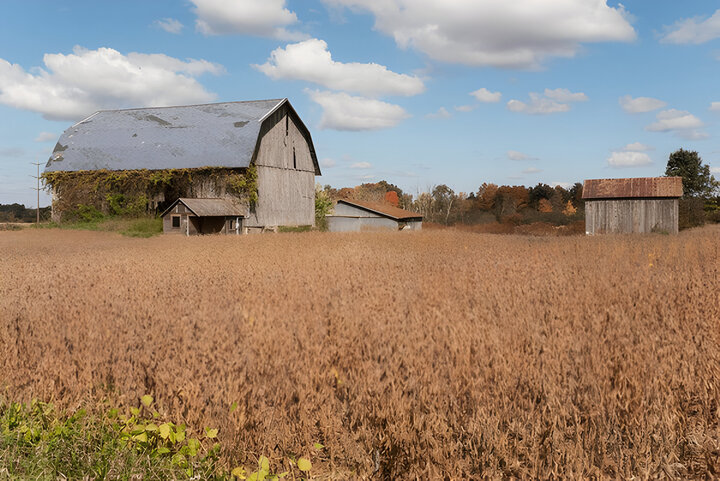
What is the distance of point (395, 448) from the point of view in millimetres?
2867

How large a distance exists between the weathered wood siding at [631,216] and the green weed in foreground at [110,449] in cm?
3243

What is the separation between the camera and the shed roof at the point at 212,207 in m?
28.1

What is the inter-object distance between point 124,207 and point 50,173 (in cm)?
561

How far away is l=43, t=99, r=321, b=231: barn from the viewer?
3056 cm

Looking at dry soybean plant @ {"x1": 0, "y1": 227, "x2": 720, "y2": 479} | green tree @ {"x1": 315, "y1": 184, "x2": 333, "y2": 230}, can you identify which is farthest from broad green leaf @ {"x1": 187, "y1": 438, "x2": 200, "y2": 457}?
green tree @ {"x1": 315, "y1": 184, "x2": 333, "y2": 230}

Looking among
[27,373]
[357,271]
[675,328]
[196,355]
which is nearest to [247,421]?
[196,355]

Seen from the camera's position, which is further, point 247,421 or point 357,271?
point 357,271

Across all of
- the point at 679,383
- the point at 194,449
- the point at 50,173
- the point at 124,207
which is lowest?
the point at 194,449

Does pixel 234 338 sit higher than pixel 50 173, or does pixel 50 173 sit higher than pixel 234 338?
pixel 50 173

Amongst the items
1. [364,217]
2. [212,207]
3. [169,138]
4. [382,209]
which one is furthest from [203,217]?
[382,209]

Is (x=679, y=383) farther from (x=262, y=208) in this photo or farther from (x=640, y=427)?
(x=262, y=208)

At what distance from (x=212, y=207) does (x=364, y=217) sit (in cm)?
1887

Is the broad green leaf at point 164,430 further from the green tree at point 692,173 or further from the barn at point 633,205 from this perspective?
the green tree at point 692,173

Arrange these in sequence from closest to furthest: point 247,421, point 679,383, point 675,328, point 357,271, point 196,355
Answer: point 247,421, point 679,383, point 196,355, point 675,328, point 357,271
